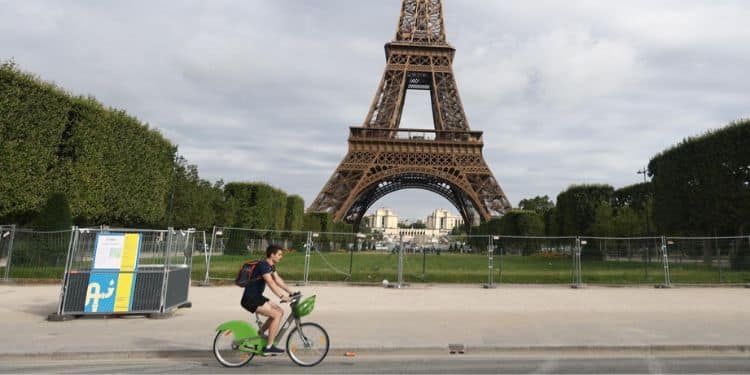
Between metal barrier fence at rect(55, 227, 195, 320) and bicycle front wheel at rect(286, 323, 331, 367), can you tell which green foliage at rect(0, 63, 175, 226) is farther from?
bicycle front wheel at rect(286, 323, 331, 367)

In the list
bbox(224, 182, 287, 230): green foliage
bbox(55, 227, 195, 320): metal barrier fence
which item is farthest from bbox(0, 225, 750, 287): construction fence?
bbox(224, 182, 287, 230): green foliage

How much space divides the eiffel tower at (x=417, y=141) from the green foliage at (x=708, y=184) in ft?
62.6

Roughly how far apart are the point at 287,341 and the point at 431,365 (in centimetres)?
196

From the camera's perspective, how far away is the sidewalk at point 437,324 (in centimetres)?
727

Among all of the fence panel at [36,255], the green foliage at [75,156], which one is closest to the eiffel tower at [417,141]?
the green foliage at [75,156]

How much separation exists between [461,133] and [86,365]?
1847 inches

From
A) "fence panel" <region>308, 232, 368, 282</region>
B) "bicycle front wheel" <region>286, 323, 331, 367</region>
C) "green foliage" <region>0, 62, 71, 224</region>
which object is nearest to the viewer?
"bicycle front wheel" <region>286, 323, 331, 367</region>

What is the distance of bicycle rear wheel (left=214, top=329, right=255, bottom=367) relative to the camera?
608 centimetres

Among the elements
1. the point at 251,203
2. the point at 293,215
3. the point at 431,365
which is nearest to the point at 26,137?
the point at 431,365

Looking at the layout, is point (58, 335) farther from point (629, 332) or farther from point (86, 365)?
point (629, 332)

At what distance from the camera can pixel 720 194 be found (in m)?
25.2

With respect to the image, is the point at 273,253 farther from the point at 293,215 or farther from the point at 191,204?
the point at 293,215

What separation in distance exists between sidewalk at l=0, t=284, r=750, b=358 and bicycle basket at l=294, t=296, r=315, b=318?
Result: 141 centimetres

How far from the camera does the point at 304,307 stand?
593 cm
